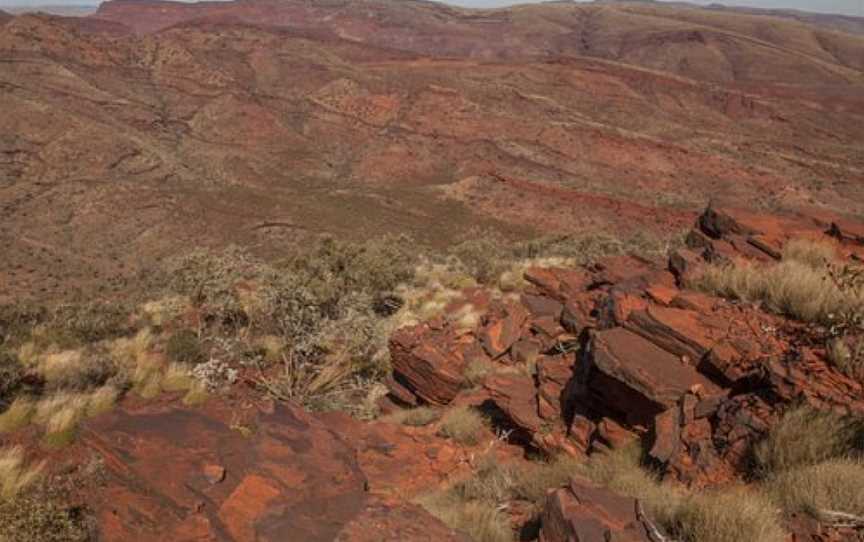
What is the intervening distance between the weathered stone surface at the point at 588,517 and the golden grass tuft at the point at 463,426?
221cm

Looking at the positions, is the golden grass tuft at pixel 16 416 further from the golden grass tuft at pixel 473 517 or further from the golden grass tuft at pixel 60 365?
the golden grass tuft at pixel 473 517

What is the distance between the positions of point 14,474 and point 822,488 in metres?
5.25

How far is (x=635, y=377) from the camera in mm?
4555

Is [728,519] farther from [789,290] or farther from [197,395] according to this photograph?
[197,395]

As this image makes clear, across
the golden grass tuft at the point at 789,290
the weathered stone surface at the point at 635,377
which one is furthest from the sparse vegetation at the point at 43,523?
the golden grass tuft at the point at 789,290

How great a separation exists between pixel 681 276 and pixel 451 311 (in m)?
4.13

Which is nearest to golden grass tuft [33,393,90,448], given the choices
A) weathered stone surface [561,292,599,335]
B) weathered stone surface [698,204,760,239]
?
weathered stone surface [561,292,599,335]

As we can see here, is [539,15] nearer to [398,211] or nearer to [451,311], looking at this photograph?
[398,211]

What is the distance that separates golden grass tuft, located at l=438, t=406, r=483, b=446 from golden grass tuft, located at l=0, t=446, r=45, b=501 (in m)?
3.25

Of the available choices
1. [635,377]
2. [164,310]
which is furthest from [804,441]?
[164,310]

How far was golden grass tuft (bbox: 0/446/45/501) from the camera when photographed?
4.45 m

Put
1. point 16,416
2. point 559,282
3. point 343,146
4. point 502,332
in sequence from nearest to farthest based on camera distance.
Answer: point 16,416 → point 502,332 → point 559,282 → point 343,146

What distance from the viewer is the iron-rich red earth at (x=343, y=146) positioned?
25.0m

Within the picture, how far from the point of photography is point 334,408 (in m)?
7.18
